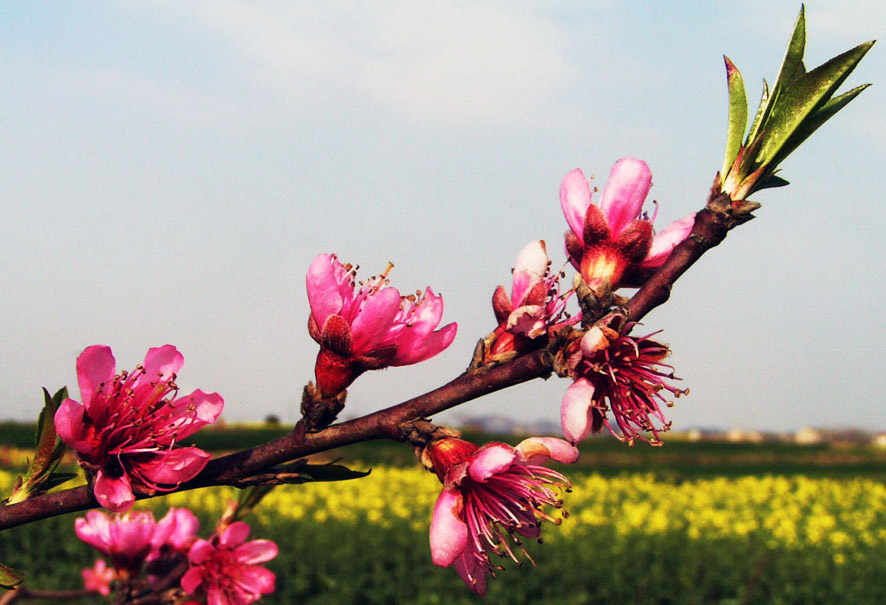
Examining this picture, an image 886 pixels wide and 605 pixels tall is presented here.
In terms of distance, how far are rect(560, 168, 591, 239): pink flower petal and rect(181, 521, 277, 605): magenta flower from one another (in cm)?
111

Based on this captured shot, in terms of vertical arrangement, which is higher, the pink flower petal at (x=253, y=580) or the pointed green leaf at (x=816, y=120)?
the pointed green leaf at (x=816, y=120)

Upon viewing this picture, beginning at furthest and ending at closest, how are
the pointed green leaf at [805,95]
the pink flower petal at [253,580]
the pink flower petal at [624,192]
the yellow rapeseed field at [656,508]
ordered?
1. the yellow rapeseed field at [656,508]
2. the pink flower petal at [253,580]
3. the pink flower petal at [624,192]
4. the pointed green leaf at [805,95]

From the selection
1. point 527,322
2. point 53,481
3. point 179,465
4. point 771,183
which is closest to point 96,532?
point 53,481

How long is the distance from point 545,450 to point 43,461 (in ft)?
2.51

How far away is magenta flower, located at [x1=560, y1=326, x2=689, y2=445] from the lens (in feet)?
3.81

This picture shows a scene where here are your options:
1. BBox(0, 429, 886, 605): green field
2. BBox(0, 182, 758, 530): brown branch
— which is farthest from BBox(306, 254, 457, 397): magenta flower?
BBox(0, 429, 886, 605): green field

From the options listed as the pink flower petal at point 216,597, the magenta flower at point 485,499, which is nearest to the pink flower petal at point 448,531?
the magenta flower at point 485,499

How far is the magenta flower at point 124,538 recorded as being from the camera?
2008 millimetres

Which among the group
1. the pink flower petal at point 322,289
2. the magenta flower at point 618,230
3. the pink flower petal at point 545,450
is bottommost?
the pink flower petal at point 545,450

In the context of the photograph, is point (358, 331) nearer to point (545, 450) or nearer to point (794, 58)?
point (545, 450)

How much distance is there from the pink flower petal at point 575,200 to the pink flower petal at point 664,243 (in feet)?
0.38

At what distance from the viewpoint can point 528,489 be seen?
1.33 meters

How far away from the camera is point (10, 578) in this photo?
1.17 m

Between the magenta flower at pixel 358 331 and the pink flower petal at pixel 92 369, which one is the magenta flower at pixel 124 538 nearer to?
the pink flower petal at pixel 92 369
